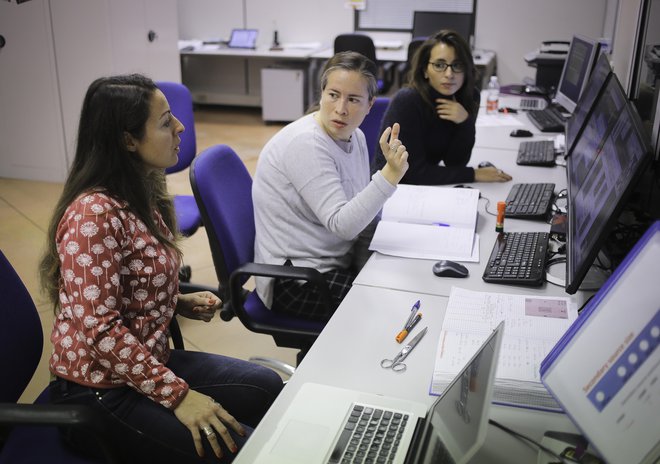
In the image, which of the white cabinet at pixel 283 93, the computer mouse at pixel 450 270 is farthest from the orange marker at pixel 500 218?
the white cabinet at pixel 283 93

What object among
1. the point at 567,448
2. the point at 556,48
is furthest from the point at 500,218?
the point at 556,48

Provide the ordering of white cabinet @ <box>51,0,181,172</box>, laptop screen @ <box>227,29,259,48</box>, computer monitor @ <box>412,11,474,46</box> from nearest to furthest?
white cabinet @ <box>51,0,181,172</box>, computer monitor @ <box>412,11,474,46</box>, laptop screen @ <box>227,29,259,48</box>

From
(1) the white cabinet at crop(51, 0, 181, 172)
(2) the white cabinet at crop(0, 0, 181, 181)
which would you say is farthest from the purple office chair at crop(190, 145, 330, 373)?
(2) the white cabinet at crop(0, 0, 181, 181)

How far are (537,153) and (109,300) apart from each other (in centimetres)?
225

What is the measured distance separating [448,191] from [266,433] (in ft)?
4.57

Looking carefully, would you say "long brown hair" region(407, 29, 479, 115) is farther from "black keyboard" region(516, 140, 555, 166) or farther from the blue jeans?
the blue jeans

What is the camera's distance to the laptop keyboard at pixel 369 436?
3.54 feet

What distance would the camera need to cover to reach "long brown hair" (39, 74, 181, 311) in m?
1.43

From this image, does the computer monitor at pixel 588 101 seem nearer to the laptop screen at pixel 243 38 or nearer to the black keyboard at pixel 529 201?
the black keyboard at pixel 529 201

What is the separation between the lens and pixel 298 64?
671cm

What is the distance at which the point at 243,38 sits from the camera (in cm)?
688

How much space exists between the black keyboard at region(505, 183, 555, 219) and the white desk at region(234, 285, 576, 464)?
718 millimetres

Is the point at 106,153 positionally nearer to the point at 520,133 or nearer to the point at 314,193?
the point at 314,193

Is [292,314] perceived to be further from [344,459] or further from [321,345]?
[344,459]
